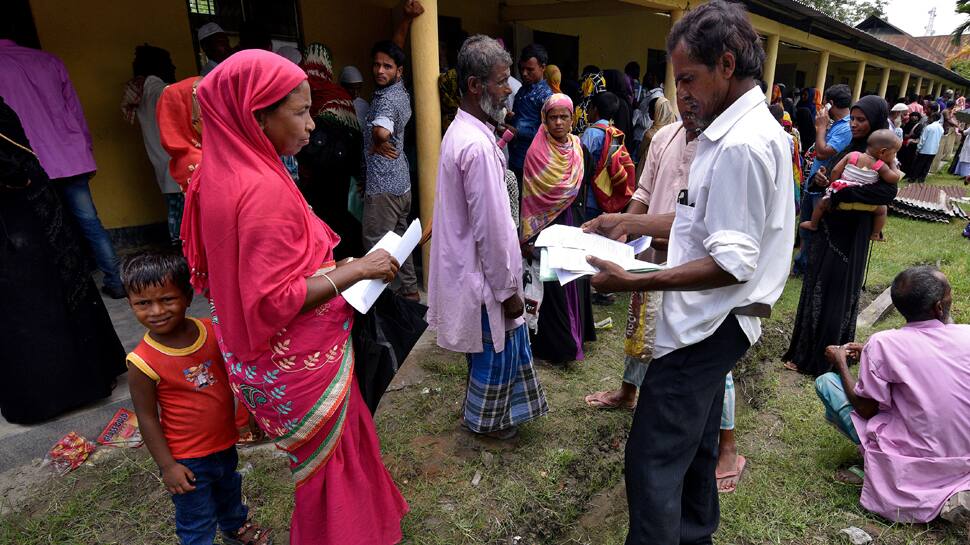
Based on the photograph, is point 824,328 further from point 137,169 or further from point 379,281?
point 137,169

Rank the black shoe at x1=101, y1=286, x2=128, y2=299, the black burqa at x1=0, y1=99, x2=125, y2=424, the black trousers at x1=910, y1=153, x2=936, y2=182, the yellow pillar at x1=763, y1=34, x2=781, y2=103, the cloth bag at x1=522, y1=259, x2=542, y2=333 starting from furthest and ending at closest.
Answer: the black trousers at x1=910, y1=153, x2=936, y2=182
the yellow pillar at x1=763, y1=34, x2=781, y2=103
the black shoe at x1=101, y1=286, x2=128, y2=299
the cloth bag at x1=522, y1=259, x2=542, y2=333
the black burqa at x1=0, y1=99, x2=125, y2=424

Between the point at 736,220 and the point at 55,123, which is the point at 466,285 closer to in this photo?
the point at 736,220

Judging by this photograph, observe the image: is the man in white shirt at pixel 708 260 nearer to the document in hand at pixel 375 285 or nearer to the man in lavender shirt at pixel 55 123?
the document in hand at pixel 375 285

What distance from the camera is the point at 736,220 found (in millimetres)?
1482

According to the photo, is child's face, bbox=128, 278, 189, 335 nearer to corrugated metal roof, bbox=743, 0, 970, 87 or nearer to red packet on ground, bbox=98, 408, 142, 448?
red packet on ground, bbox=98, 408, 142, 448

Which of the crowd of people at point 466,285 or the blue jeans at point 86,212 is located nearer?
the crowd of people at point 466,285

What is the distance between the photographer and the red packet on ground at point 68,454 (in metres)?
2.62

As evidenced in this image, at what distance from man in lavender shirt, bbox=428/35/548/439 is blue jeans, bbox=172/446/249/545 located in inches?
40.3

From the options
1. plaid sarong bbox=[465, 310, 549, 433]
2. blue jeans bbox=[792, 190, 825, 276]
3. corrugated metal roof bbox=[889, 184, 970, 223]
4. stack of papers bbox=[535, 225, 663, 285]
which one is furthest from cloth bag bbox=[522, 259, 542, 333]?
corrugated metal roof bbox=[889, 184, 970, 223]

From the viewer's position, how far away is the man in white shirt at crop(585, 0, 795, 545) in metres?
1.48

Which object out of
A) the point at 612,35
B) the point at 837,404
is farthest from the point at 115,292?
the point at 612,35

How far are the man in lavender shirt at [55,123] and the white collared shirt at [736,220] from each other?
3943 millimetres

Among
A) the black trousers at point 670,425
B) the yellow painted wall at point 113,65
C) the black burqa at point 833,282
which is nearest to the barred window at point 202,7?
the yellow painted wall at point 113,65

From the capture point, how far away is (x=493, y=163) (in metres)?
2.33
